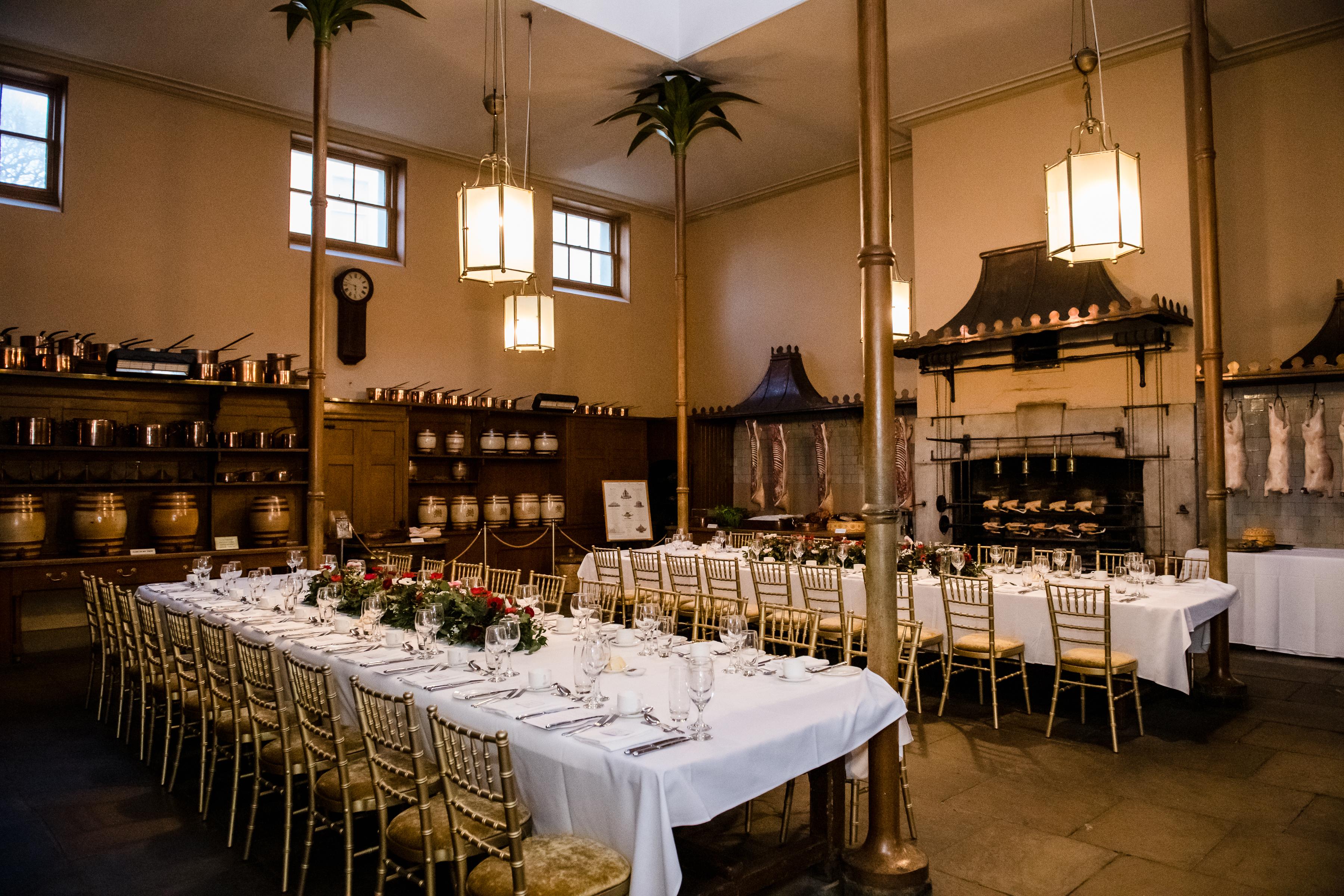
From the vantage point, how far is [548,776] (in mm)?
2605

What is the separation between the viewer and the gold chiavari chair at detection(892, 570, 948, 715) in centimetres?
534

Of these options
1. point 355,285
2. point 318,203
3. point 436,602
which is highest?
point 318,203

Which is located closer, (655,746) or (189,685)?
(655,746)

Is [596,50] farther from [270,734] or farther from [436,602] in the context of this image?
[270,734]

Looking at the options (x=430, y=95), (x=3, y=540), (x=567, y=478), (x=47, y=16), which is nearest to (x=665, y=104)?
(x=430, y=95)

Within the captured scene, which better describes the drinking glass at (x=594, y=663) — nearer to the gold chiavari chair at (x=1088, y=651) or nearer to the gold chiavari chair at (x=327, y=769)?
the gold chiavari chair at (x=327, y=769)

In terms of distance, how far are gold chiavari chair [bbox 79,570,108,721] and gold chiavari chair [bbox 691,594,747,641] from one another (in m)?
3.62

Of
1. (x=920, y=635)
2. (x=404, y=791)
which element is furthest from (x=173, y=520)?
(x=920, y=635)

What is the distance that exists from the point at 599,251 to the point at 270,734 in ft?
32.1

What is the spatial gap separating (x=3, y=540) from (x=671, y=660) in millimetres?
6038

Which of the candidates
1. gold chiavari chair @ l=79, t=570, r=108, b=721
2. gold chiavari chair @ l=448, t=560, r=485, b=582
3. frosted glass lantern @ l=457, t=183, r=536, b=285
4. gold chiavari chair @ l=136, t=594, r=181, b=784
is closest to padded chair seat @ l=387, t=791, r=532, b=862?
gold chiavari chair @ l=136, t=594, r=181, b=784

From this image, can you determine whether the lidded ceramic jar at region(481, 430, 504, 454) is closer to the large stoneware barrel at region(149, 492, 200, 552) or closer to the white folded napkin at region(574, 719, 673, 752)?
the large stoneware barrel at region(149, 492, 200, 552)

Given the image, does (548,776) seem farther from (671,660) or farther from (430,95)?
(430,95)

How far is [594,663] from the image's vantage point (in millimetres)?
2871
